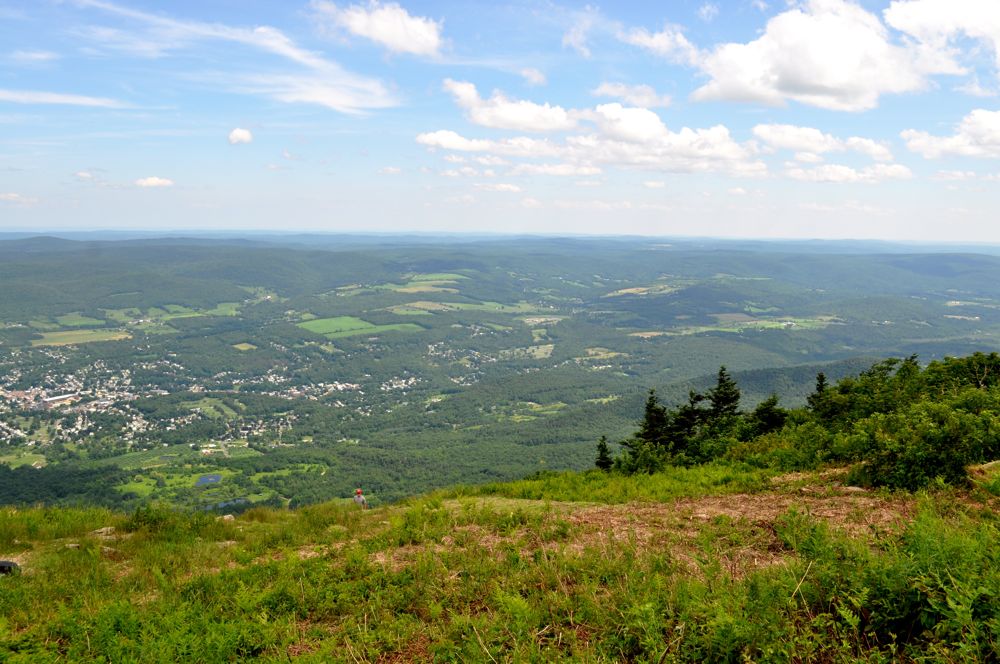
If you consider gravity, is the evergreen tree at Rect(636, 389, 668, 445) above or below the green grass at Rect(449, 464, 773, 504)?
below

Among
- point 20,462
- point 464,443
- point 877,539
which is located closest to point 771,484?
point 877,539

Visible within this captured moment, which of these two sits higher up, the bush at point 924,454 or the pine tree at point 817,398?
the bush at point 924,454

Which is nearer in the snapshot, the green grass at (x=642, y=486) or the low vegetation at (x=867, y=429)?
the low vegetation at (x=867, y=429)

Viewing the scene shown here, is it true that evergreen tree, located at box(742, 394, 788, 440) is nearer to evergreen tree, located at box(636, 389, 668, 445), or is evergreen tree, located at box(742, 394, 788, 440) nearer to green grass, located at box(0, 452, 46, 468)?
evergreen tree, located at box(636, 389, 668, 445)

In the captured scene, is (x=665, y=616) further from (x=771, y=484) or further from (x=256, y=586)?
(x=771, y=484)

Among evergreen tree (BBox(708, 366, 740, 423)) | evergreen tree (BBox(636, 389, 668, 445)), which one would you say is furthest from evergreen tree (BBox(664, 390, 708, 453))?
evergreen tree (BBox(708, 366, 740, 423))

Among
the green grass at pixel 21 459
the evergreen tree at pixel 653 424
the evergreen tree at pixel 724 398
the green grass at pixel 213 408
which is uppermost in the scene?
the evergreen tree at pixel 724 398

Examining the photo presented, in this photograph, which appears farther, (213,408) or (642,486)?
(213,408)

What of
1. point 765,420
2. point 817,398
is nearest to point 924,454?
point 765,420

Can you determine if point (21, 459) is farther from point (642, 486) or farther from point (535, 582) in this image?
point (535, 582)

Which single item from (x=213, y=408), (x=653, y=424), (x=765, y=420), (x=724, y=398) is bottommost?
(x=213, y=408)

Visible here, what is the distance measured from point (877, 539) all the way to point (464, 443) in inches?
5548

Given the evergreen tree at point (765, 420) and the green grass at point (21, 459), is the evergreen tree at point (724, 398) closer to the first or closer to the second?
the evergreen tree at point (765, 420)

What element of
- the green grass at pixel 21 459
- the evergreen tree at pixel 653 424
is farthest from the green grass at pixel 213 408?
the evergreen tree at pixel 653 424
